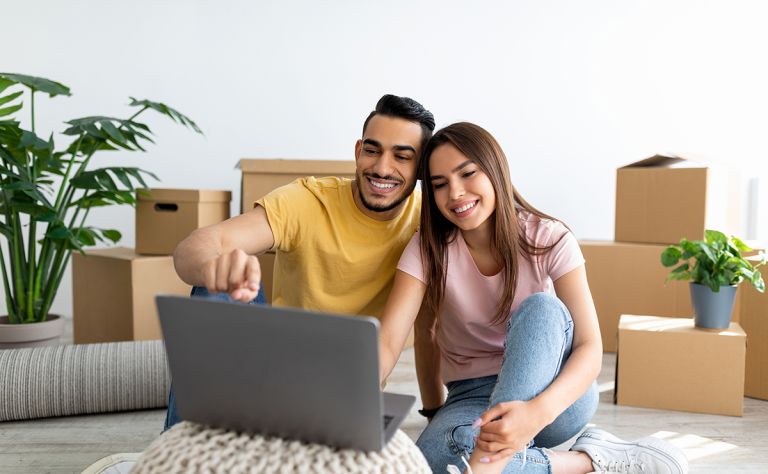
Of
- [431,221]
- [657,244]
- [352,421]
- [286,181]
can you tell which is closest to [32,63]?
[286,181]

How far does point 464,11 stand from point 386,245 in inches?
74.9

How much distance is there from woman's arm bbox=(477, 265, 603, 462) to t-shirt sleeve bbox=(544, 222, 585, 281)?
0.5 inches

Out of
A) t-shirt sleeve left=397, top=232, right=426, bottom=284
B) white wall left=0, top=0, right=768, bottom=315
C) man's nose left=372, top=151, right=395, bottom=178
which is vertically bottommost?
t-shirt sleeve left=397, top=232, right=426, bottom=284

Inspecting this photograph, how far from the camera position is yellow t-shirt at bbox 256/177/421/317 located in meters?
1.46

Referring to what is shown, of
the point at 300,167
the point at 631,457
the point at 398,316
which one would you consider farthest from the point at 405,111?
the point at 300,167

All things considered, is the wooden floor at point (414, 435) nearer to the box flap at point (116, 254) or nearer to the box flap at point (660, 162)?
the box flap at point (116, 254)

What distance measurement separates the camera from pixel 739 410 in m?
1.89

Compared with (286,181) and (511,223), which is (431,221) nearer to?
(511,223)

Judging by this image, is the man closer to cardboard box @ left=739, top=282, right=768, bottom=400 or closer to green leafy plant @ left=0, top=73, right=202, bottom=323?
green leafy plant @ left=0, top=73, right=202, bottom=323

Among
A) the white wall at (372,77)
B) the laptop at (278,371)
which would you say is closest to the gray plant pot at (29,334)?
the white wall at (372,77)

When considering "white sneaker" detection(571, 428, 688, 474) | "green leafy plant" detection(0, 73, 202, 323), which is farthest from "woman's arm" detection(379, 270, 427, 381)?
"green leafy plant" detection(0, 73, 202, 323)

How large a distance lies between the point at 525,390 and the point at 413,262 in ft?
1.19

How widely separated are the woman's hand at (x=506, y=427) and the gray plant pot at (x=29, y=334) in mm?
1626

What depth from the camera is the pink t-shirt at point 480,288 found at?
1351 millimetres
